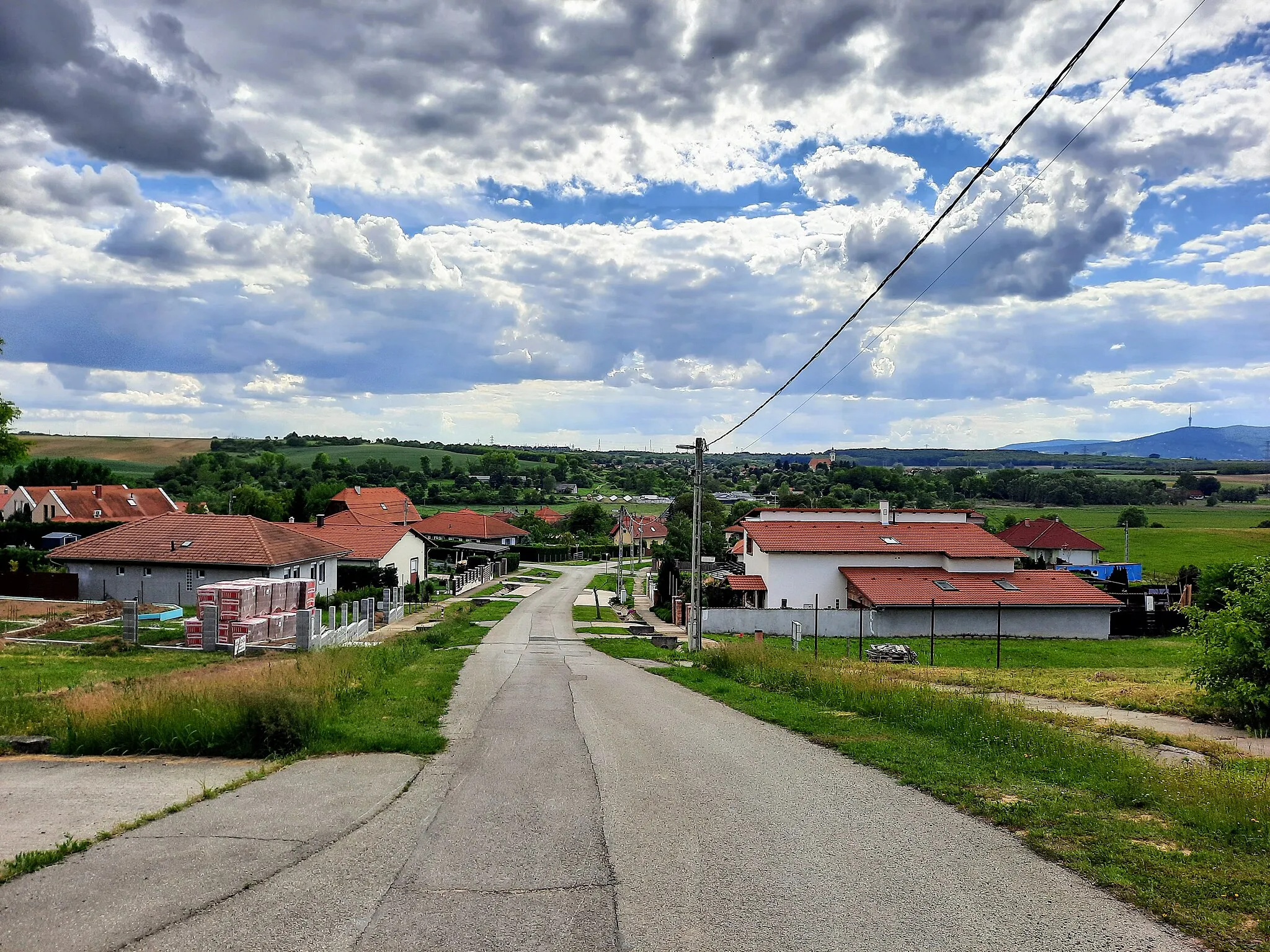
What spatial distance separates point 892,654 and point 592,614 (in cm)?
1919

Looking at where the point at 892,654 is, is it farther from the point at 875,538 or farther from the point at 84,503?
the point at 84,503

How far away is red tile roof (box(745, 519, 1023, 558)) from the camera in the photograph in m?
42.7

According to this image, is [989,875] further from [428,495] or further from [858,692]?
[428,495]

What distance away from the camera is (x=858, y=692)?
14.0 m

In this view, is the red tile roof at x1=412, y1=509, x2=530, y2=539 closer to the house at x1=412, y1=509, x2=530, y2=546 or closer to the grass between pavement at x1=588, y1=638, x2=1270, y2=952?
the house at x1=412, y1=509, x2=530, y2=546

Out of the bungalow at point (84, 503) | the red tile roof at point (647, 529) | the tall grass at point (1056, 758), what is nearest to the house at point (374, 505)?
the bungalow at point (84, 503)

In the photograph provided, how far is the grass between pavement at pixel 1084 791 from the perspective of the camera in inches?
222

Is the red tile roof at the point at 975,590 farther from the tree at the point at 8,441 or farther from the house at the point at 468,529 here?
the house at the point at 468,529

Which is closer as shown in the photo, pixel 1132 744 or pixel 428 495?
pixel 1132 744

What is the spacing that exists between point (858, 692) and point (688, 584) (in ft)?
129

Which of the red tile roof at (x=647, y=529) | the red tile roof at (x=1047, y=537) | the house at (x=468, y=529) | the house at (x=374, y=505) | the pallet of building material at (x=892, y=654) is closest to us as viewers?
the pallet of building material at (x=892, y=654)

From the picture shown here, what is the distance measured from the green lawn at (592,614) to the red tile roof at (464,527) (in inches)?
1631

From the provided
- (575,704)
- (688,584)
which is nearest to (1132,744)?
(575,704)

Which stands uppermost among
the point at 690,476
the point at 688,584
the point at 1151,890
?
the point at 690,476
